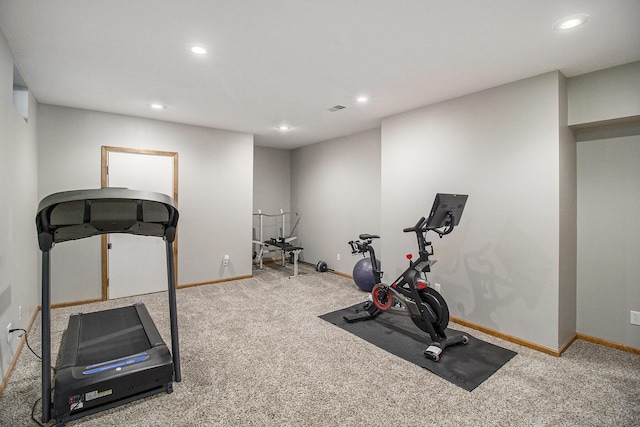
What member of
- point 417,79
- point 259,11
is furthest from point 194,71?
point 417,79

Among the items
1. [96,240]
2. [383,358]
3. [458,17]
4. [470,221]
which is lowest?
[383,358]

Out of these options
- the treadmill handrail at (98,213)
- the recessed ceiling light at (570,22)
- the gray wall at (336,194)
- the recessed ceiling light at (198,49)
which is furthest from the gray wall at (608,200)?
the treadmill handrail at (98,213)

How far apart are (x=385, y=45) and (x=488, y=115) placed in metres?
1.56

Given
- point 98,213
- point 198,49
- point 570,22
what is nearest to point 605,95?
point 570,22

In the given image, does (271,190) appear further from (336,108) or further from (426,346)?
(426,346)

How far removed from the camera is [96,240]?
4.23 meters

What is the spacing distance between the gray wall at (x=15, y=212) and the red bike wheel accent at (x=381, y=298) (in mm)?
3211

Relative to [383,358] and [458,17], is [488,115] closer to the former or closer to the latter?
[458,17]

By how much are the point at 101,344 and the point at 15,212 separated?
1416mm

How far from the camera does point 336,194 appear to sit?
19.9 feet

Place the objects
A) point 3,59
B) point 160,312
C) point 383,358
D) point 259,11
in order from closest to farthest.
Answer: point 259,11 < point 3,59 < point 383,358 < point 160,312

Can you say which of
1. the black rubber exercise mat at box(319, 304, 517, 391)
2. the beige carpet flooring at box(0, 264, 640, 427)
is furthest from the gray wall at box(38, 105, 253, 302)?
the black rubber exercise mat at box(319, 304, 517, 391)

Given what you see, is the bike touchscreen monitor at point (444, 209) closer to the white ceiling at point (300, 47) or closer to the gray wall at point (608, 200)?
the white ceiling at point (300, 47)

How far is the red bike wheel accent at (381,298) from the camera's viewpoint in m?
3.48
